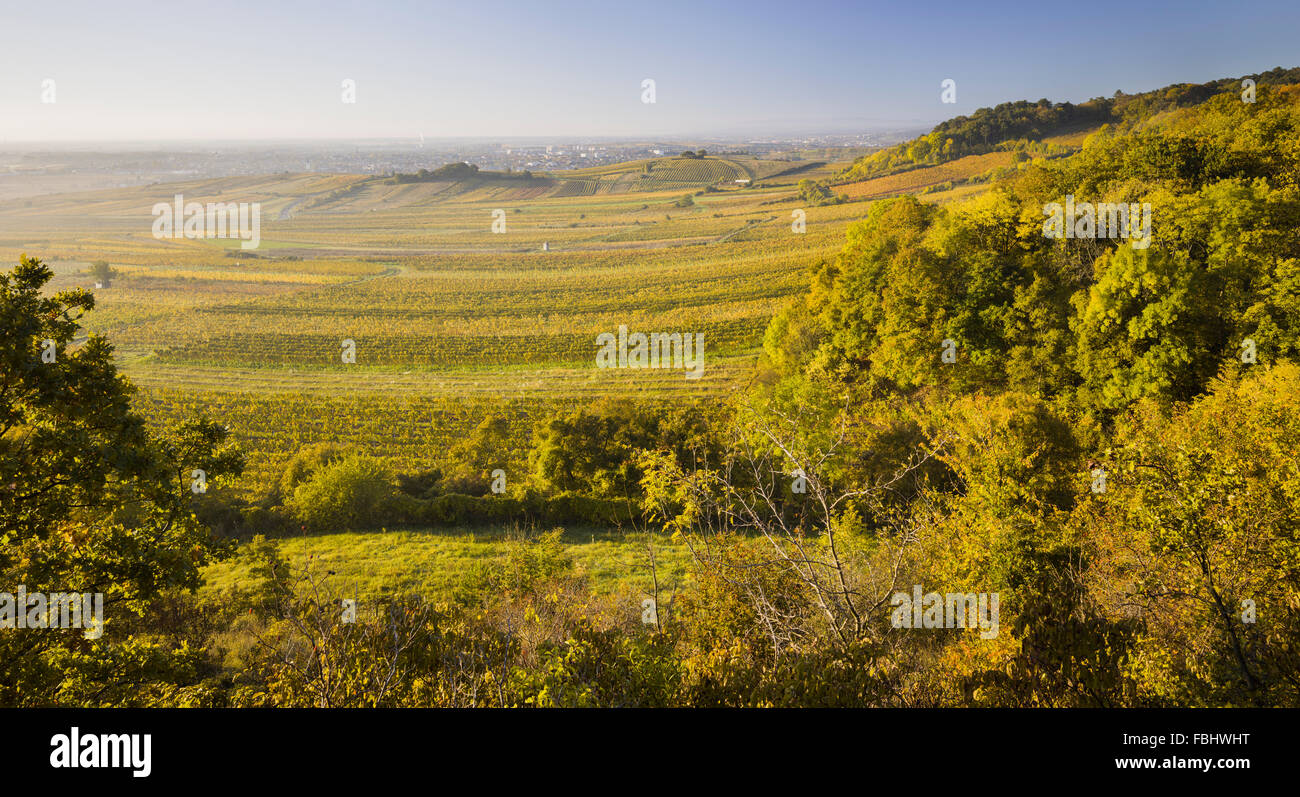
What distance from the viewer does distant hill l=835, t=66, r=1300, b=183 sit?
2940 inches

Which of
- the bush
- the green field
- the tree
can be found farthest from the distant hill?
the tree

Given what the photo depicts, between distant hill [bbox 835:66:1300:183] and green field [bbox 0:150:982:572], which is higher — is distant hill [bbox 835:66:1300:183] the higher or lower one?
the higher one

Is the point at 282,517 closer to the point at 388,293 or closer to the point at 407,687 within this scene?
the point at 407,687

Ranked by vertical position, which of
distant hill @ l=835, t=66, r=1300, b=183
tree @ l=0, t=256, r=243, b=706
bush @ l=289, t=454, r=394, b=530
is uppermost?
distant hill @ l=835, t=66, r=1300, b=183

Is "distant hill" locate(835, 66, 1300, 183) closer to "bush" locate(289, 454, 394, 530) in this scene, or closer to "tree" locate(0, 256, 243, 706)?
"bush" locate(289, 454, 394, 530)

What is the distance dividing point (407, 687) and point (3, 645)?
5488 mm

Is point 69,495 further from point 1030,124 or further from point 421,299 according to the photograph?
point 1030,124

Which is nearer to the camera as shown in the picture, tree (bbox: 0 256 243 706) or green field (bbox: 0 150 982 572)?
tree (bbox: 0 256 243 706)

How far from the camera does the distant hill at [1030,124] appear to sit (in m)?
74.7

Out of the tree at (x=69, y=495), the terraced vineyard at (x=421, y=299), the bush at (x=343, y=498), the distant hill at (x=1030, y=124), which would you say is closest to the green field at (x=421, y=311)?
the terraced vineyard at (x=421, y=299)

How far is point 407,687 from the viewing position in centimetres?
856

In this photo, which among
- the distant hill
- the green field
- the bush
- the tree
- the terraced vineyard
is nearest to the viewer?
the tree

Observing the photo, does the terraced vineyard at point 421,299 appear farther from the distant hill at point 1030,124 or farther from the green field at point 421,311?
the distant hill at point 1030,124

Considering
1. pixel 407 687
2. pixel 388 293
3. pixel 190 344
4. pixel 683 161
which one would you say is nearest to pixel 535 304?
pixel 388 293
